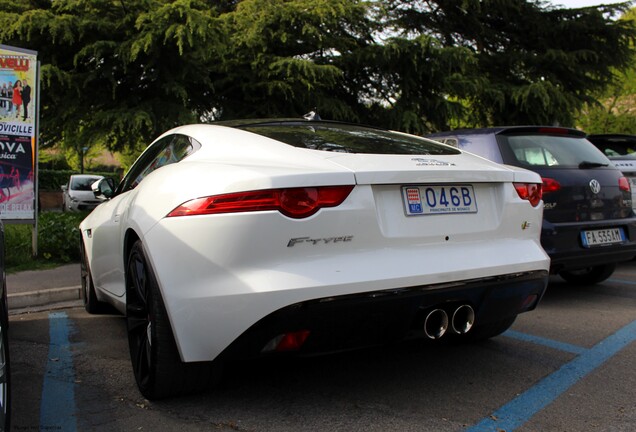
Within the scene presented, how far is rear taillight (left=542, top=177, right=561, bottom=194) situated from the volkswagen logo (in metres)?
0.39

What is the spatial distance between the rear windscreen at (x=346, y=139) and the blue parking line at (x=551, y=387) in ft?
4.41

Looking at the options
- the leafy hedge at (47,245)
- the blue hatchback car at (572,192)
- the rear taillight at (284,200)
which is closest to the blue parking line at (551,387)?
the blue hatchback car at (572,192)

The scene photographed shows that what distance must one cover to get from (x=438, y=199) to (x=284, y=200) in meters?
0.78

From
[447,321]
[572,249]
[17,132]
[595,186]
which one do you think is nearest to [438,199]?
[447,321]

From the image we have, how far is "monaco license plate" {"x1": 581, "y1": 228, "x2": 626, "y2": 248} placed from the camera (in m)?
4.85

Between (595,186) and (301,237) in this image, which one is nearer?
(301,237)

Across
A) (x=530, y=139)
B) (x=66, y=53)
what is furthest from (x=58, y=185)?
(x=530, y=139)

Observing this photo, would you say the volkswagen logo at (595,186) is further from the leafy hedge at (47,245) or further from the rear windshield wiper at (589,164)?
the leafy hedge at (47,245)

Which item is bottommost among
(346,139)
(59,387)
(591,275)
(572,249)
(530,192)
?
(591,275)

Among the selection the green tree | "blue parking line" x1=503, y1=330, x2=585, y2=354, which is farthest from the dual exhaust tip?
the green tree

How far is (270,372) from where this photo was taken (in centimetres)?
335

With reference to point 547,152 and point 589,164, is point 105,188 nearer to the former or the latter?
point 547,152

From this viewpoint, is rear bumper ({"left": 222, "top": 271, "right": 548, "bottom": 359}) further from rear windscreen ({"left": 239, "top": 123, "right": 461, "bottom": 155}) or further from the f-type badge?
A: rear windscreen ({"left": 239, "top": 123, "right": 461, "bottom": 155})

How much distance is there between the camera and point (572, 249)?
476 centimetres
